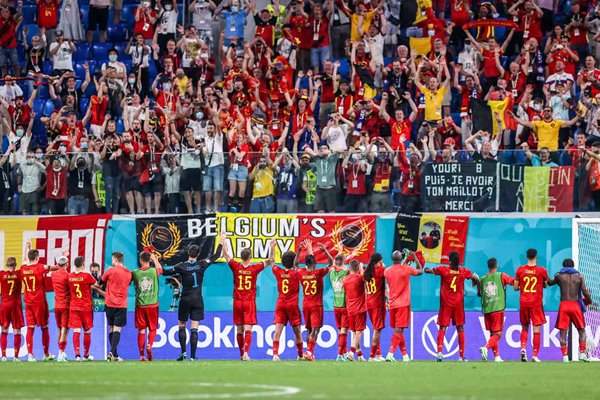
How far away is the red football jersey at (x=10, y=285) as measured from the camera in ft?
82.5

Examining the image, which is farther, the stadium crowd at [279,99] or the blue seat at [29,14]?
the blue seat at [29,14]

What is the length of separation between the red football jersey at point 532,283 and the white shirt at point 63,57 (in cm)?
1423

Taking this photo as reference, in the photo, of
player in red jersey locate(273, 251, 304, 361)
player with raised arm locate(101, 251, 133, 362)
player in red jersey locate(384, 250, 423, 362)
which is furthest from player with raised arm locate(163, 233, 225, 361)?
player in red jersey locate(384, 250, 423, 362)

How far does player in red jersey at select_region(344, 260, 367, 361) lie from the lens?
23828mm

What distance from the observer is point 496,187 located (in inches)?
1022

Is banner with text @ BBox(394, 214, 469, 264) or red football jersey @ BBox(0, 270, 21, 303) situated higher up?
banner with text @ BBox(394, 214, 469, 264)

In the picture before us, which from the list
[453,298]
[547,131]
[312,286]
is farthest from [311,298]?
[547,131]

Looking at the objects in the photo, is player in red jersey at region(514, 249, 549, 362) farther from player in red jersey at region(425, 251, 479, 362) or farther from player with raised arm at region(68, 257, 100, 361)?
player with raised arm at region(68, 257, 100, 361)

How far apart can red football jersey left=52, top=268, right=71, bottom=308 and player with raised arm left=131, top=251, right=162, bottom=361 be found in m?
1.35

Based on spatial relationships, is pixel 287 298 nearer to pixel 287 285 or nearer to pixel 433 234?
pixel 287 285

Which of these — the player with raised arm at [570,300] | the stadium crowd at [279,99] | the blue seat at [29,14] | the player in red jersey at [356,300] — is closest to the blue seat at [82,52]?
the stadium crowd at [279,99]

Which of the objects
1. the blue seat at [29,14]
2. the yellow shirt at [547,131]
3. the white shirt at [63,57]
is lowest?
the yellow shirt at [547,131]

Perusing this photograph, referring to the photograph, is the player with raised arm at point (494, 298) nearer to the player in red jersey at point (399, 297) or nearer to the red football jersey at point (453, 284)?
the red football jersey at point (453, 284)

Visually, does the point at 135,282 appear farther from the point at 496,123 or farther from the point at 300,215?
the point at 496,123
